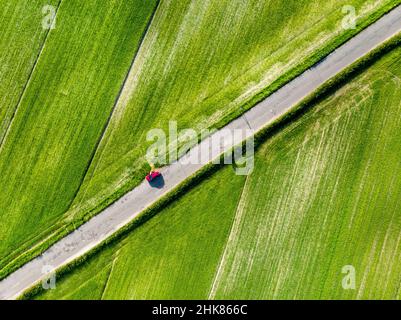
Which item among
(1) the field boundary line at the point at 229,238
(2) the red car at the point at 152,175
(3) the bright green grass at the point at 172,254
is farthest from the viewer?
(1) the field boundary line at the point at 229,238

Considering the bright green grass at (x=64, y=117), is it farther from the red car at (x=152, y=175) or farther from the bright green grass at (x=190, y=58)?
the red car at (x=152, y=175)

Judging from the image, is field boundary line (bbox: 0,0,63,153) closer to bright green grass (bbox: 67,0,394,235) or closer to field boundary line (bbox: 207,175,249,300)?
bright green grass (bbox: 67,0,394,235)

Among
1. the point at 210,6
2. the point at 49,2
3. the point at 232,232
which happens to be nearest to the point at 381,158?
the point at 232,232

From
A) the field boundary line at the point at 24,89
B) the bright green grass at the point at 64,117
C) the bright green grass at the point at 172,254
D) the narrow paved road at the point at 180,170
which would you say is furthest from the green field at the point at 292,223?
the field boundary line at the point at 24,89

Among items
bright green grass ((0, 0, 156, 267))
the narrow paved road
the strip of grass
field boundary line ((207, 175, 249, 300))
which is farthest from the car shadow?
the strip of grass

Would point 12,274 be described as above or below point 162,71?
below
